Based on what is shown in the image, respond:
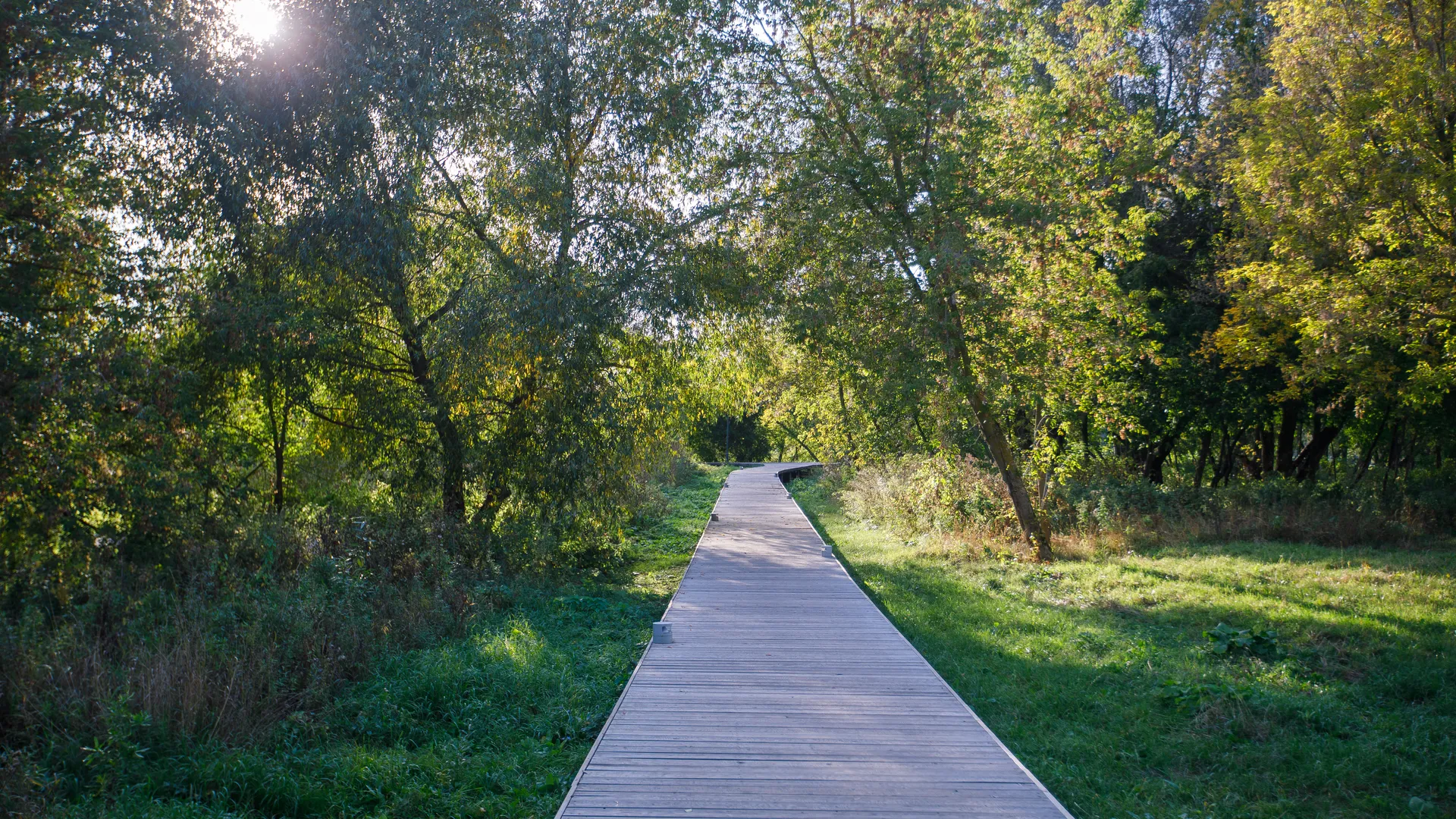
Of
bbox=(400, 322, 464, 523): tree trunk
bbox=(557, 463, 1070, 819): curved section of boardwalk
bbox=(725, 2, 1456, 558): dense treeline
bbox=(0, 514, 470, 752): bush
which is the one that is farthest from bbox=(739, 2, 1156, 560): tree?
bbox=(0, 514, 470, 752): bush

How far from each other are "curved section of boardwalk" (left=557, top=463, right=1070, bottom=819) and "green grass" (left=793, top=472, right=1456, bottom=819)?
501 millimetres

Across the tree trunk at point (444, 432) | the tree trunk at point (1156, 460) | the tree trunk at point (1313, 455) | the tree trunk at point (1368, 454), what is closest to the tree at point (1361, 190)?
the tree trunk at point (1368, 454)

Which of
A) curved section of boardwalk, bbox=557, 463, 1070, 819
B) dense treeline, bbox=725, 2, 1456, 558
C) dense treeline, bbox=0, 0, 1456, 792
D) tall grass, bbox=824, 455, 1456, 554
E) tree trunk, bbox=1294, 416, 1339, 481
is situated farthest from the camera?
tree trunk, bbox=1294, 416, 1339, 481

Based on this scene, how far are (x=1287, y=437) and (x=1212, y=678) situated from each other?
1458cm

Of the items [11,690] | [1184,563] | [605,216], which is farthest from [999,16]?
[11,690]

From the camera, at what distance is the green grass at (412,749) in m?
4.30

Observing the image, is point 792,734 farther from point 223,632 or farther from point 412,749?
point 223,632

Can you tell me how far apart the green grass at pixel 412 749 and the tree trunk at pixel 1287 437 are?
15.9 m

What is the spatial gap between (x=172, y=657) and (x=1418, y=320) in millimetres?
12225

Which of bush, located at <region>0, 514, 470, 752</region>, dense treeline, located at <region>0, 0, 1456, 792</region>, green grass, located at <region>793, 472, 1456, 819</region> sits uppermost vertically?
dense treeline, located at <region>0, 0, 1456, 792</region>

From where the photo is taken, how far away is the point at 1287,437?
59.7 ft

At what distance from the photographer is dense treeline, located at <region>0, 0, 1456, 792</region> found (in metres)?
7.86

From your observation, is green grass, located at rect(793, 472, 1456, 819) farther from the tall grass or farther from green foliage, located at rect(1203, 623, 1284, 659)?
the tall grass

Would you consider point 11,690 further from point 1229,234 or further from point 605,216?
point 1229,234
